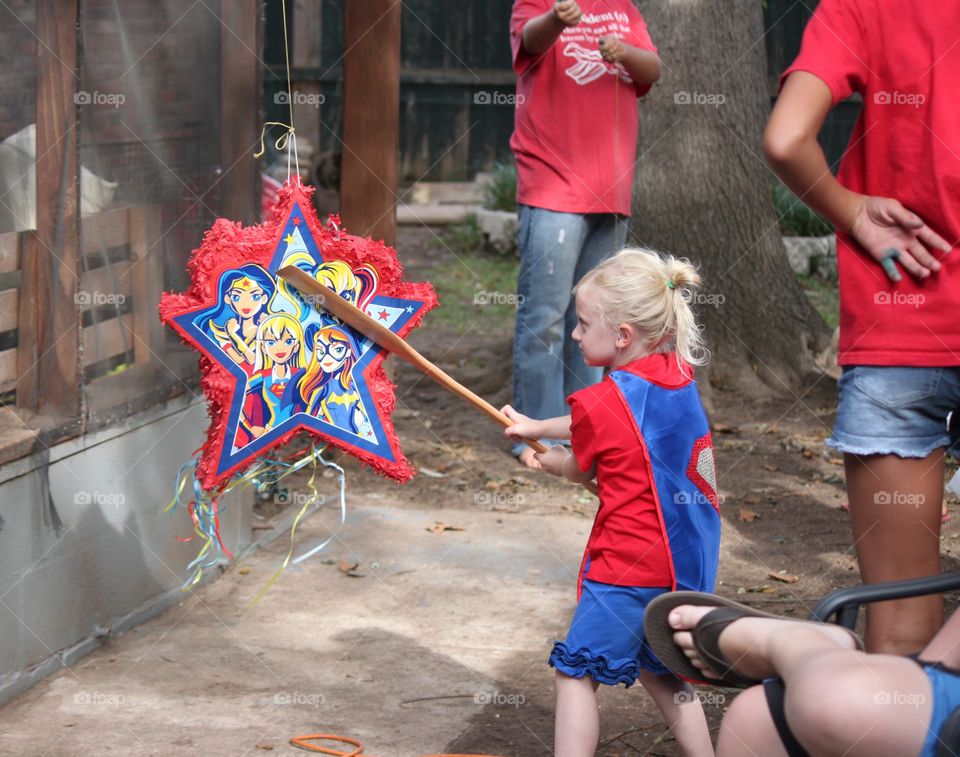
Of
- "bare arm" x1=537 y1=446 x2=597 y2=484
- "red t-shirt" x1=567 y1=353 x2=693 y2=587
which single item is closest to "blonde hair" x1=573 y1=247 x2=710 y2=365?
"red t-shirt" x1=567 y1=353 x2=693 y2=587

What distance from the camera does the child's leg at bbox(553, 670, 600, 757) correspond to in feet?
8.18

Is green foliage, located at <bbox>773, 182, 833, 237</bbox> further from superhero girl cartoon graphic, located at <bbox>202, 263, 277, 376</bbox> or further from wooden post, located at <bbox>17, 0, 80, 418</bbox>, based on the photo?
superhero girl cartoon graphic, located at <bbox>202, 263, 277, 376</bbox>

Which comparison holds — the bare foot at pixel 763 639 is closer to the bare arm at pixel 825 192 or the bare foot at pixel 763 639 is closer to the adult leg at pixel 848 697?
the adult leg at pixel 848 697

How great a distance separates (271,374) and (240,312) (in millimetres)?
147

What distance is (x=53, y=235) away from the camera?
10.5 feet

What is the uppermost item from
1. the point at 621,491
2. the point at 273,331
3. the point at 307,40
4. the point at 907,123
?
the point at 307,40

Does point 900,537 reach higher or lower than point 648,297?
lower

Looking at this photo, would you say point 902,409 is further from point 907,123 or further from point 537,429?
point 537,429

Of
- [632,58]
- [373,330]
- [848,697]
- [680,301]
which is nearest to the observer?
→ [848,697]

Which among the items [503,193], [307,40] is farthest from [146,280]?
[307,40]

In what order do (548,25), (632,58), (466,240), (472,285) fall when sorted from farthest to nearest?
1. (466,240)
2. (472,285)
3. (632,58)
4. (548,25)

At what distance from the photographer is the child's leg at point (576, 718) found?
2492 millimetres

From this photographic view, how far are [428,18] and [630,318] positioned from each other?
11089 millimetres

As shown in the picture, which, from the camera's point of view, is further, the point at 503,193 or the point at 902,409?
the point at 503,193
